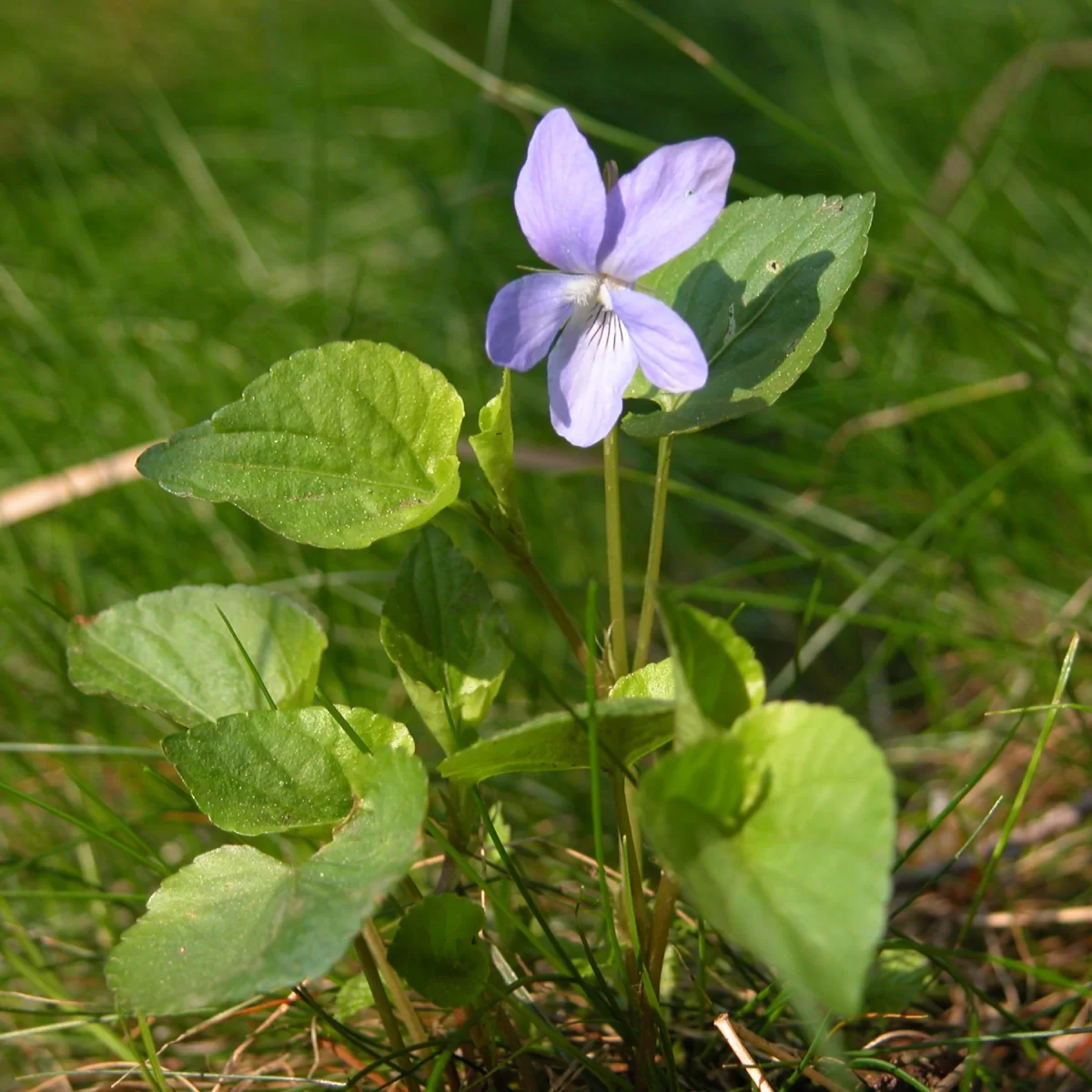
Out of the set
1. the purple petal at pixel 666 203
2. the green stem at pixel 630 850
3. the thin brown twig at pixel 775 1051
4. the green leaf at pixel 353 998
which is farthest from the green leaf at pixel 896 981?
the purple petal at pixel 666 203

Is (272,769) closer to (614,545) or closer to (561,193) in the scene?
(614,545)

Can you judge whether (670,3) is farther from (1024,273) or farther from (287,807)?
(287,807)

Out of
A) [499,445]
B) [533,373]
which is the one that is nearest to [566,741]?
[499,445]

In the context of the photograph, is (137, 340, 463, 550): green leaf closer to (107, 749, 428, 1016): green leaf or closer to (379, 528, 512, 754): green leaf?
(379, 528, 512, 754): green leaf

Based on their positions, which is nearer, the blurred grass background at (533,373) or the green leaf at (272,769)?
the green leaf at (272,769)

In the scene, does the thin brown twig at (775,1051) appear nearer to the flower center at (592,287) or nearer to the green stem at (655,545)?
the green stem at (655,545)
